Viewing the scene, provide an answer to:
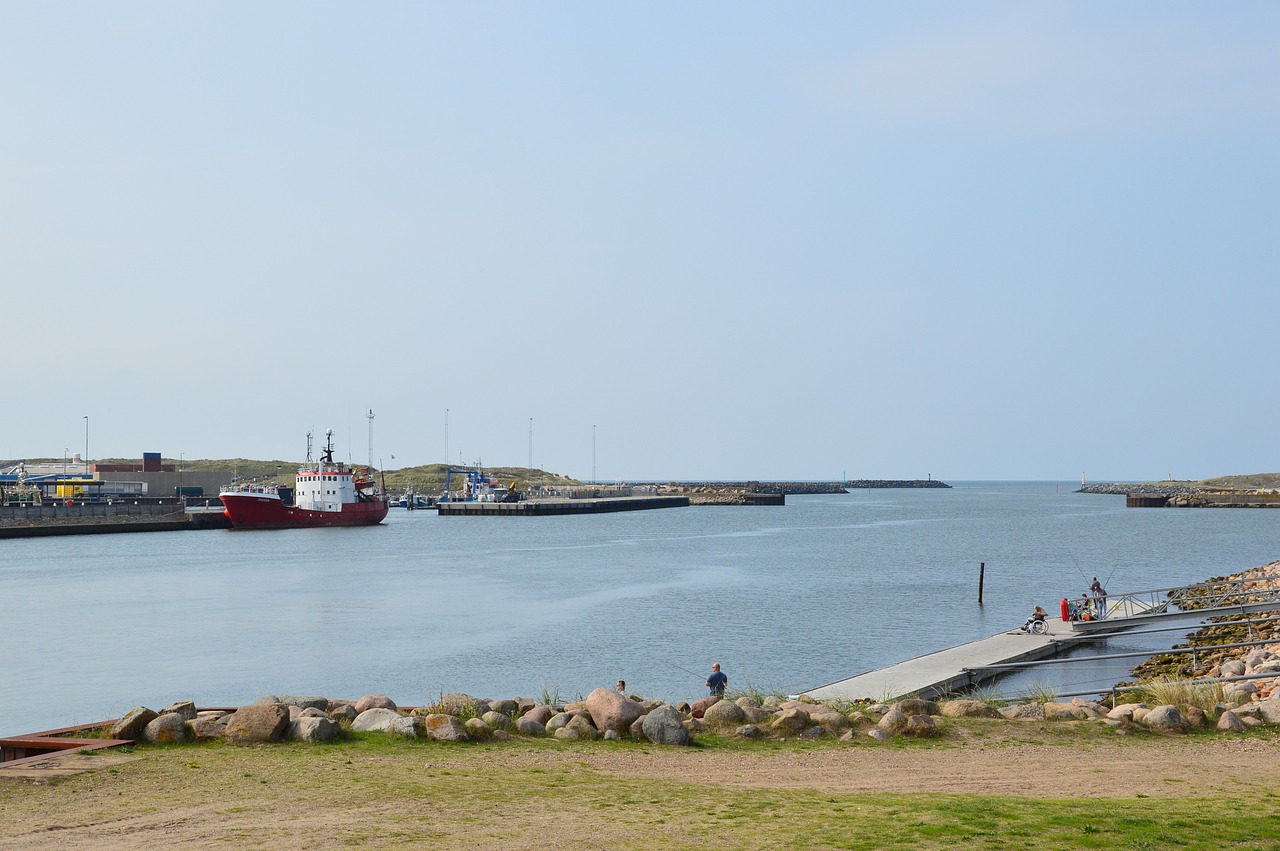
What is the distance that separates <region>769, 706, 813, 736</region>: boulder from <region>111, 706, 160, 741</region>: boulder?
837 centimetres

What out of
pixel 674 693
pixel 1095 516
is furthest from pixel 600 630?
pixel 1095 516

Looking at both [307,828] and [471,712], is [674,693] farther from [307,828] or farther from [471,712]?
[307,828]

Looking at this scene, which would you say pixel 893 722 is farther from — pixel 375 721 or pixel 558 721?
pixel 375 721

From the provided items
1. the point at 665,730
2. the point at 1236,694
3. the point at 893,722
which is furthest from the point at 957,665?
the point at 665,730

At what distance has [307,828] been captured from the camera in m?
10.0

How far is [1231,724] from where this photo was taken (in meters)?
15.2

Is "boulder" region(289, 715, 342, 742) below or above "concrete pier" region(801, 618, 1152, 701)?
above

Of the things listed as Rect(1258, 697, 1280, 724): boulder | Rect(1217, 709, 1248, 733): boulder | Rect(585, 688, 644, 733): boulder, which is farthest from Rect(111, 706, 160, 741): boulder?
Rect(1258, 697, 1280, 724): boulder

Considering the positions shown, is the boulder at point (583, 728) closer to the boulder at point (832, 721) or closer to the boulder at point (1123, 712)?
the boulder at point (832, 721)

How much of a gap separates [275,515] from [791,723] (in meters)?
100

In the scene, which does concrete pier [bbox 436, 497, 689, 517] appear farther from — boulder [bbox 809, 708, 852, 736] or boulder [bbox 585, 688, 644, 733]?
boulder [bbox 809, 708, 852, 736]

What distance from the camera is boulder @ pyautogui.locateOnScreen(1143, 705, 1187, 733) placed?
598 inches

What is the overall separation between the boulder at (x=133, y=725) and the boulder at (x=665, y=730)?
6515mm

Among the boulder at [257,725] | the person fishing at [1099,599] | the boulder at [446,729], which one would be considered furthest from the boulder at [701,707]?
the person fishing at [1099,599]
